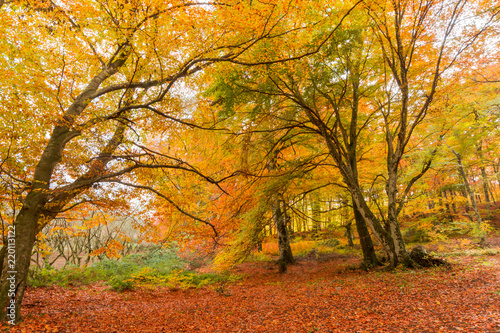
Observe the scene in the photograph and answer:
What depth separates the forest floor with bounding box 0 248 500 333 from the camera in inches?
149

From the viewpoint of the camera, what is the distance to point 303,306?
532 cm

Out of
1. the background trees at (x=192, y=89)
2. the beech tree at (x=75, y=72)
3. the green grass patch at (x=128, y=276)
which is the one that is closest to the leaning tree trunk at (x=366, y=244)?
the background trees at (x=192, y=89)

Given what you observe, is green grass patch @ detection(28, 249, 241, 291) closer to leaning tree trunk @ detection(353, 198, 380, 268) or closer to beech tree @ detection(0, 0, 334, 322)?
beech tree @ detection(0, 0, 334, 322)

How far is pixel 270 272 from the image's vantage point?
10453 millimetres

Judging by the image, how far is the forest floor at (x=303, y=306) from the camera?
3.79 metres

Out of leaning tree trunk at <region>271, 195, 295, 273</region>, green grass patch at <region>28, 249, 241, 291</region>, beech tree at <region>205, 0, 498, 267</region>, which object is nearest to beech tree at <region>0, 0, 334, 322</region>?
beech tree at <region>205, 0, 498, 267</region>

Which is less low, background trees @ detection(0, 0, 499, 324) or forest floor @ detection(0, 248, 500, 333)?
background trees @ detection(0, 0, 499, 324)

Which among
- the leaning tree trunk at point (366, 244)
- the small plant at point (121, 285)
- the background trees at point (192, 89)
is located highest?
the background trees at point (192, 89)

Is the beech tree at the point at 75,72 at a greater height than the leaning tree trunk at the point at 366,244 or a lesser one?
greater

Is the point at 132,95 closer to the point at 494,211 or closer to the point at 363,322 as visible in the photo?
the point at 363,322

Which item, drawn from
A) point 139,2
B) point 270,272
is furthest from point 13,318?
point 270,272

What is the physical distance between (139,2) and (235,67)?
2.36m

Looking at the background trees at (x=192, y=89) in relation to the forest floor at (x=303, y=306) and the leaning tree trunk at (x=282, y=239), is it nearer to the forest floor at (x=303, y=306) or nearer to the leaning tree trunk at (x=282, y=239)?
the forest floor at (x=303, y=306)

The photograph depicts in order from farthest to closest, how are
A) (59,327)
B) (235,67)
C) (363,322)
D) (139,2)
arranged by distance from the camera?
1. (235,67)
2. (59,327)
3. (139,2)
4. (363,322)
